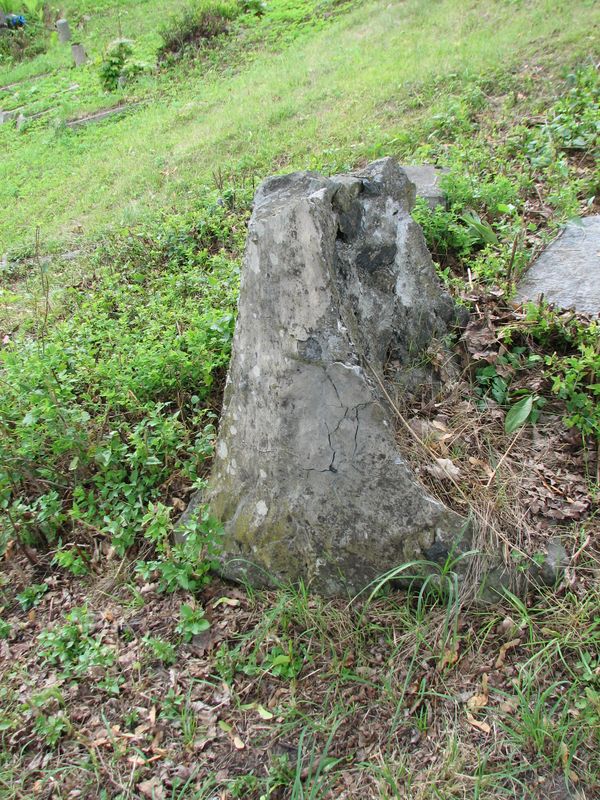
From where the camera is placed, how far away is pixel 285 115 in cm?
838

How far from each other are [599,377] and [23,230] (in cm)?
755

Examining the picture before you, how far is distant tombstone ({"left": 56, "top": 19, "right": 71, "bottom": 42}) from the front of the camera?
16719 millimetres

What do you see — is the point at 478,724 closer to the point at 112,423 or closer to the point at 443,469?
the point at 443,469

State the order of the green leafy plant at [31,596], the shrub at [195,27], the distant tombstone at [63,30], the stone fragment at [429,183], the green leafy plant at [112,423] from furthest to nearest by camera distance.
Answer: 1. the distant tombstone at [63,30]
2. the shrub at [195,27]
3. the stone fragment at [429,183]
4. the green leafy plant at [112,423]
5. the green leafy plant at [31,596]

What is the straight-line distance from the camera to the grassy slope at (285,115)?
7.30m

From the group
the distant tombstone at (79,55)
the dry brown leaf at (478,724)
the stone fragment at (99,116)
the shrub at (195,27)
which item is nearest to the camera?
the dry brown leaf at (478,724)

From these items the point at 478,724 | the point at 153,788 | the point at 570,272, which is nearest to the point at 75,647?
the point at 153,788

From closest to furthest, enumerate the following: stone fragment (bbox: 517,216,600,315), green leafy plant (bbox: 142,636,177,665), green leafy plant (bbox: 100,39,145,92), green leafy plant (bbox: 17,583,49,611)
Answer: green leafy plant (bbox: 142,636,177,665) < green leafy plant (bbox: 17,583,49,611) < stone fragment (bbox: 517,216,600,315) < green leafy plant (bbox: 100,39,145,92)

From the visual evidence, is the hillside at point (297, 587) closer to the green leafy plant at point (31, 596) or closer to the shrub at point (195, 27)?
the green leafy plant at point (31, 596)

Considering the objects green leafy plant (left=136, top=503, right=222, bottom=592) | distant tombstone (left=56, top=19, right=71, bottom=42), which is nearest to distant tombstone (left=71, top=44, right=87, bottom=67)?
distant tombstone (left=56, top=19, right=71, bottom=42)

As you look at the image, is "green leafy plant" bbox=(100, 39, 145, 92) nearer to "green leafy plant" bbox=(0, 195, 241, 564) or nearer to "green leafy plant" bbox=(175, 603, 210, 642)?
"green leafy plant" bbox=(0, 195, 241, 564)

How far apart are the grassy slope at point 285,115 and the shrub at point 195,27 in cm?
238

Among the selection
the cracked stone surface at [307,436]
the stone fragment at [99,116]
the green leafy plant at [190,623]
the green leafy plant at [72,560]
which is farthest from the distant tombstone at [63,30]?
the green leafy plant at [190,623]

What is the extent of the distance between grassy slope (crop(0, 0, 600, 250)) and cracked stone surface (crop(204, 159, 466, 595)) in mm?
4081
